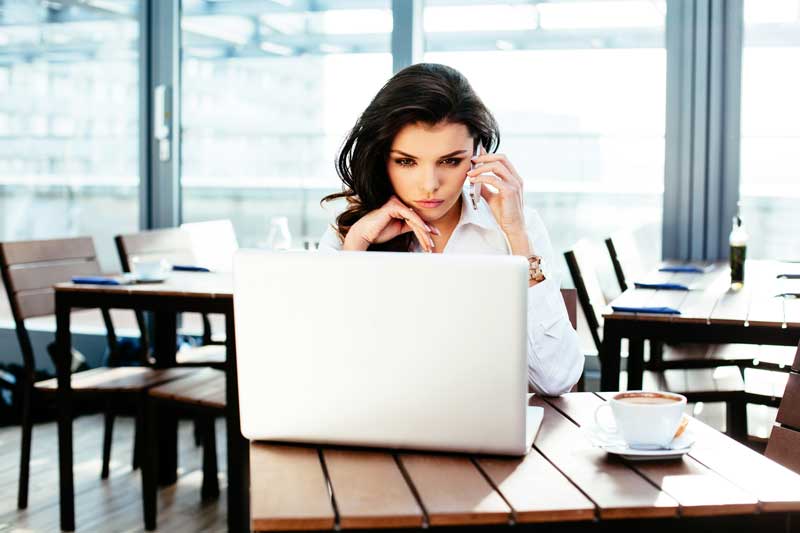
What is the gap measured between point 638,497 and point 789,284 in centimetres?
226

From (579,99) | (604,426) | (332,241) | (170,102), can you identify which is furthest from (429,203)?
(170,102)

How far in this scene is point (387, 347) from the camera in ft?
3.93

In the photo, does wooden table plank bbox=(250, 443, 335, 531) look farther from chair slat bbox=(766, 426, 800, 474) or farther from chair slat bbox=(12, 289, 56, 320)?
chair slat bbox=(12, 289, 56, 320)

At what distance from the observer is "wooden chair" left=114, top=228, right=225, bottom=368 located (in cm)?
369

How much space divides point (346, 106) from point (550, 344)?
2935 millimetres

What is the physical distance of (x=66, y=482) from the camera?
3156 millimetres

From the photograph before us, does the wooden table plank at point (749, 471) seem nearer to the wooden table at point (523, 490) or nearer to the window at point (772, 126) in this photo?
the wooden table at point (523, 490)

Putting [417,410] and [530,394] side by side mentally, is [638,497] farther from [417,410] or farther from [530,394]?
[530,394]

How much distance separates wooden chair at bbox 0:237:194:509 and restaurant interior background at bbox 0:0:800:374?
120 cm

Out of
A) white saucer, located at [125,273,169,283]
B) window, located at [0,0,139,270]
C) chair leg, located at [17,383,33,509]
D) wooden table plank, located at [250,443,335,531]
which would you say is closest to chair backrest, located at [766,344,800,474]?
wooden table plank, located at [250,443,335,531]

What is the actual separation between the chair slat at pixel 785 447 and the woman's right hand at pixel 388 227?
0.69 metres

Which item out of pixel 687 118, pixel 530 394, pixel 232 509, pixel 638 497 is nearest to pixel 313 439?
pixel 638 497

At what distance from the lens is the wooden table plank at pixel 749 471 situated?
3.69ft

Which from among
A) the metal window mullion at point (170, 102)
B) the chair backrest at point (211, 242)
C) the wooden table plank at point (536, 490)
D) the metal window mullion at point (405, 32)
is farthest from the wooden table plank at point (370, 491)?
the metal window mullion at point (170, 102)
